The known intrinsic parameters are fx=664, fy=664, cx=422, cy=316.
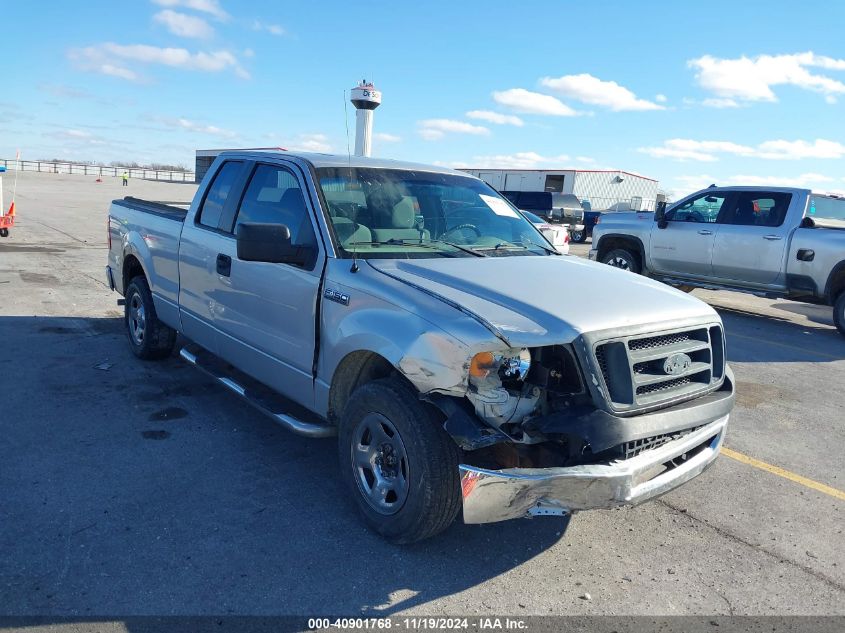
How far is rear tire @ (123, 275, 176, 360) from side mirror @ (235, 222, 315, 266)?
2.85m

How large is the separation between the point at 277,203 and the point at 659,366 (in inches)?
103

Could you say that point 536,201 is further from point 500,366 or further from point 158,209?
point 500,366

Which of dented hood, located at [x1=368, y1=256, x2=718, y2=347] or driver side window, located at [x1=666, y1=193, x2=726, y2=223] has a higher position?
driver side window, located at [x1=666, y1=193, x2=726, y2=223]

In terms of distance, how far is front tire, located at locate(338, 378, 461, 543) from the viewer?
304 cm

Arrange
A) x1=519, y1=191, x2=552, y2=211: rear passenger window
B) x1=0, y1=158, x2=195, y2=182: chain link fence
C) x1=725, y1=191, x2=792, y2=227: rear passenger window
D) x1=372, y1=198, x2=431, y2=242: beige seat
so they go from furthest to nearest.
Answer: x1=0, y1=158, x2=195, y2=182: chain link fence → x1=519, y1=191, x2=552, y2=211: rear passenger window → x1=725, y1=191, x2=792, y2=227: rear passenger window → x1=372, y1=198, x2=431, y2=242: beige seat

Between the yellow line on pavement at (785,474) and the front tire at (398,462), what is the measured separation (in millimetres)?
2681

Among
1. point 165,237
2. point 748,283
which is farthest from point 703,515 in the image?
point 748,283

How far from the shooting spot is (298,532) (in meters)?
3.47

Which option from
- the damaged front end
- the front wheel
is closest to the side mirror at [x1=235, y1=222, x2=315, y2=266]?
the damaged front end

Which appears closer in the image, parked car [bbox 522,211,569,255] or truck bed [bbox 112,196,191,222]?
parked car [bbox 522,211,569,255]

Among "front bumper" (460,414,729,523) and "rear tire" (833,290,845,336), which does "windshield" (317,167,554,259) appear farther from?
"rear tire" (833,290,845,336)

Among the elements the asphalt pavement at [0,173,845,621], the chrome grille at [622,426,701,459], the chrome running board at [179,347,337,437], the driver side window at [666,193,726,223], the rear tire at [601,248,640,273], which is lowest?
the asphalt pavement at [0,173,845,621]

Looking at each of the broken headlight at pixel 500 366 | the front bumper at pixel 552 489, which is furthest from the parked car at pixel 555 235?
the front bumper at pixel 552 489

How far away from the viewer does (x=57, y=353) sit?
6.48 m
